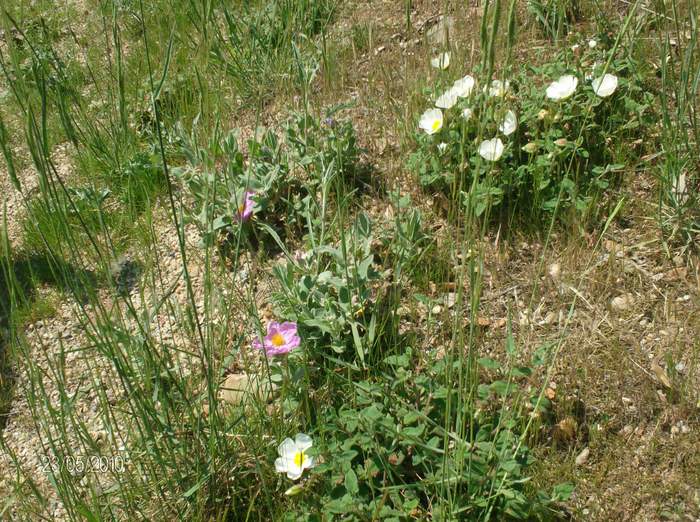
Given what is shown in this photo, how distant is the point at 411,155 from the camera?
239cm

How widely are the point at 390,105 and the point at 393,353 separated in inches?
45.9

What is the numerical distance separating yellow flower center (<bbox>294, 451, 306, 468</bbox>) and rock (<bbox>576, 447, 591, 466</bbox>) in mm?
702

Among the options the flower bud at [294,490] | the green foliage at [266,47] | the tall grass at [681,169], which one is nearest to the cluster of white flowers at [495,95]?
the tall grass at [681,169]

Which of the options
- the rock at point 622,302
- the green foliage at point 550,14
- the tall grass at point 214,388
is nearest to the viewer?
the tall grass at point 214,388

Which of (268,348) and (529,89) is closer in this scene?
(268,348)

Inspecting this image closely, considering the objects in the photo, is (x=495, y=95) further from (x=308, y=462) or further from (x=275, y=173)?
(x=308, y=462)

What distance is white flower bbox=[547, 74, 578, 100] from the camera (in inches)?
85.8

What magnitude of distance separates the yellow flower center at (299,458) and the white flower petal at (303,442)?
0.04ft

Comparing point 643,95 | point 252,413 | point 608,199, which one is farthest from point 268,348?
point 643,95

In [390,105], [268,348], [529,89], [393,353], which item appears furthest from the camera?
[390,105]

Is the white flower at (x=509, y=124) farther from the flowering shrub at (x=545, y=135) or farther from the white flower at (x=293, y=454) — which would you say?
the white flower at (x=293, y=454)

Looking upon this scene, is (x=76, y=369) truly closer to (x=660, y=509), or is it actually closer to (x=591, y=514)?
(x=591, y=514)

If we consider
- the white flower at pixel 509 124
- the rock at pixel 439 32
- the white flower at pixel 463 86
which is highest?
the rock at pixel 439 32

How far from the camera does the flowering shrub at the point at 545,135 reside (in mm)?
2145
